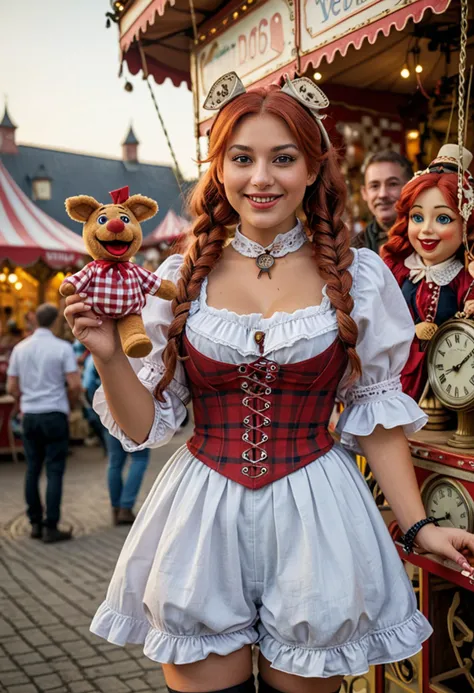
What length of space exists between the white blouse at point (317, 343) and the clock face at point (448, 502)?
0.28 metres

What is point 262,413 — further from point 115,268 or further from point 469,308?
point 469,308

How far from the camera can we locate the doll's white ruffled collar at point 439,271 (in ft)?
7.40

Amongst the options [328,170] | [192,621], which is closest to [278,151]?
[328,170]

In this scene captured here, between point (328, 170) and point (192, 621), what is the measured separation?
122cm

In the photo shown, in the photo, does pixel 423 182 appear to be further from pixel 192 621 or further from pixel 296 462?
pixel 192 621

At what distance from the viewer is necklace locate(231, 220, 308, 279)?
184cm

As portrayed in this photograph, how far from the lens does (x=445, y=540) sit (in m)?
1.76

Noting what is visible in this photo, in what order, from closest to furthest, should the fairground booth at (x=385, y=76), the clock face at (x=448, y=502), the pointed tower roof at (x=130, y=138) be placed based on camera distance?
the clock face at (x=448, y=502) < the fairground booth at (x=385, y=76) < the pointed tower roof at (x=130, y=138)

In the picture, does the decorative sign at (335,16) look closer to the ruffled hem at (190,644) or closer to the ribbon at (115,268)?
the ribbon at (115,268)

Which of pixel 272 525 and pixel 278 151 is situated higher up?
pixel 278 151

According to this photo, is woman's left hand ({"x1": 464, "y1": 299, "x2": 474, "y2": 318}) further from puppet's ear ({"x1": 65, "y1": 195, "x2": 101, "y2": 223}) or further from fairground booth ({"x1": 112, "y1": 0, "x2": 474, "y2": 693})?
puppet's ear ({"x1": 65, "y1": 195, "x2": 101, "y2": 223})

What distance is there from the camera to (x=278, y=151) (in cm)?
176

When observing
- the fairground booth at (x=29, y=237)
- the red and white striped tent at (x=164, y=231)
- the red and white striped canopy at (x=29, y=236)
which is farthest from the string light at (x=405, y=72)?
the red and white striped tent at (x=164, y=231)

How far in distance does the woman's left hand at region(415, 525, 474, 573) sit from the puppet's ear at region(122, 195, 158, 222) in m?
1.06
